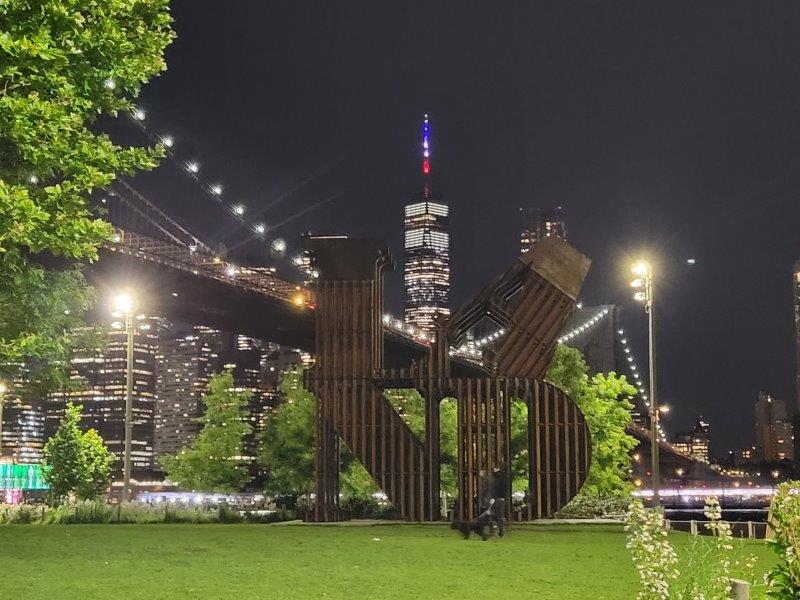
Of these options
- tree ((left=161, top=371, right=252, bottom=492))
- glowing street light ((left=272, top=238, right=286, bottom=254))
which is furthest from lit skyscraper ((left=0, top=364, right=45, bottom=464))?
tree ((left=161, top=371, right=252, bottom=492))

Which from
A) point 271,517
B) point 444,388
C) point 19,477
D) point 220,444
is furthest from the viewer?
point 19,477

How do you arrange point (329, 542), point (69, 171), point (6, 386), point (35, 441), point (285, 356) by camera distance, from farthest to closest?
point (285, 356)
point (35, 441)
point (6, 386)
point (329, 542)
point (69, 171)

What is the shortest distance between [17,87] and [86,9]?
1.07m

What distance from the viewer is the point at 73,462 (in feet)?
137

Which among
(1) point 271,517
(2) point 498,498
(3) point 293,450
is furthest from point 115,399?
(2) point 498,498

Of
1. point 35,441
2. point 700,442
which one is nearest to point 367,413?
point 35,441

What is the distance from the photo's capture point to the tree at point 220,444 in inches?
1623

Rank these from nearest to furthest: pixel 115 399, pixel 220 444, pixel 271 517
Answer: pixel 271 517, pixel 220 444, pixel 115 399

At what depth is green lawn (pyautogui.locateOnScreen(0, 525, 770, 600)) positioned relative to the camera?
1030 centimetres

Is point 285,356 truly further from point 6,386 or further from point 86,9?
point 86,9

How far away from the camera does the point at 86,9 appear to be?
34.3ft

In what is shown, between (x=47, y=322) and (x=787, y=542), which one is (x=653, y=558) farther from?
(x=47, y=322)

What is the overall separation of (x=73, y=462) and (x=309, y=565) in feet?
103

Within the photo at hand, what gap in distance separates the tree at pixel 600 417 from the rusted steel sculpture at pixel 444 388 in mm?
12466
